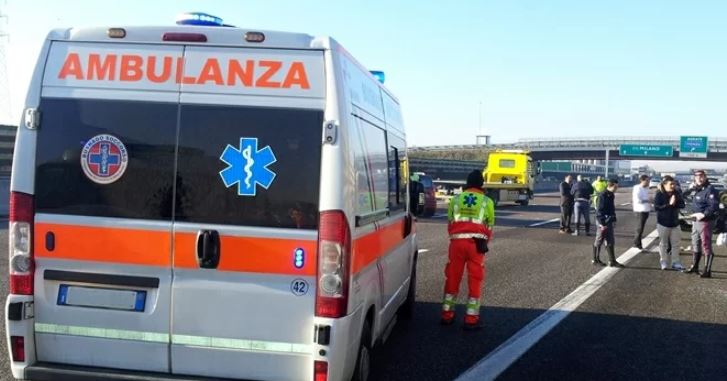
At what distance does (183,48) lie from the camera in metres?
4.03

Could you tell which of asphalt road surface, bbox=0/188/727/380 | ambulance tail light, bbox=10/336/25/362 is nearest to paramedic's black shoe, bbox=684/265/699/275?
asphalt road surface, bbox=0/188/727/380

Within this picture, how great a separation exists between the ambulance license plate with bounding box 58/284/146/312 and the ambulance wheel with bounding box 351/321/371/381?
4.71ft

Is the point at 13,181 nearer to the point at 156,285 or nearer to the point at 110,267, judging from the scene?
the point at 110,267

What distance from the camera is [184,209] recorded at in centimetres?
397

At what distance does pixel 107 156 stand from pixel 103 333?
105 centimetres

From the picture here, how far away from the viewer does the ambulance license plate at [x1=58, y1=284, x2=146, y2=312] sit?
3.99 m

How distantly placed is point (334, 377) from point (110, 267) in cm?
147

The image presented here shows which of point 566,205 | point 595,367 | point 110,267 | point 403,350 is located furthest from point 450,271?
point 566,205

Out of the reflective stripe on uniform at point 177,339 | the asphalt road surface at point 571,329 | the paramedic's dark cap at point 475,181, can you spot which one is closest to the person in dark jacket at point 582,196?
the asphalt road surface at point 571,329

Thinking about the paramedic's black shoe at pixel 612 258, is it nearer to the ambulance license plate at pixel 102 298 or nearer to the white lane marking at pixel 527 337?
the white lane marking at pixel 527 337

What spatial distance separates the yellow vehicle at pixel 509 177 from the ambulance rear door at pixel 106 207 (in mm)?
31761

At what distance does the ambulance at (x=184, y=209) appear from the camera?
12.7 ft

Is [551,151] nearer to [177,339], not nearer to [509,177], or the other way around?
[509,177]

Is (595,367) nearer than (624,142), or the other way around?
(595,367)
